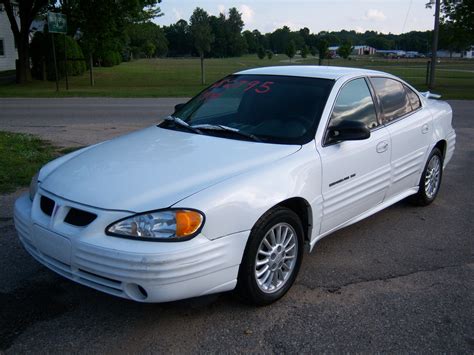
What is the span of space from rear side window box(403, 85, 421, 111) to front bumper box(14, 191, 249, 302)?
3.07m

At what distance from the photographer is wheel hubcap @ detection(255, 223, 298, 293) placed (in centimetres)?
345

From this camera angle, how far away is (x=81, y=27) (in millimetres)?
24750

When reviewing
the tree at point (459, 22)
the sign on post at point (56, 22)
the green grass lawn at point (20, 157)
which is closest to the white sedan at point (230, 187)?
the green grass lawn at point (20, 157)

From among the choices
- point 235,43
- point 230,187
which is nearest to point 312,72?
point 230,187

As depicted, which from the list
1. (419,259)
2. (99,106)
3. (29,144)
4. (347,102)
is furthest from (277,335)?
(99,106)

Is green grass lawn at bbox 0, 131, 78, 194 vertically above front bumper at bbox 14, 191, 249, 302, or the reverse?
front bumper at bbox 14, 191, 249, 302

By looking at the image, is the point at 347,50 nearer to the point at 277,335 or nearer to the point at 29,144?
the point at 29,144

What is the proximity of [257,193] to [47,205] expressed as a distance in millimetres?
1408

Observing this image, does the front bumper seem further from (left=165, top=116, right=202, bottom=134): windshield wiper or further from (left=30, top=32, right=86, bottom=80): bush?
(left=30, top=32, right=86, bottom=80): bush

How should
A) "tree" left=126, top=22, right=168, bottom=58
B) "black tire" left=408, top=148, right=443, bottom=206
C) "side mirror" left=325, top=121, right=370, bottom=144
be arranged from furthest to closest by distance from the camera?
"tree" left=126, top=22, right=168, bottom=58 → "black tire" left=408, top=148, right=443, bottom=206 → "side mirror" left=325, top=121, right=370, bottom=144

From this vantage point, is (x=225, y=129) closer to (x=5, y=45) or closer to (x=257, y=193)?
(x=257, y=193)

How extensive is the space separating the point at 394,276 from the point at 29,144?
6881mm

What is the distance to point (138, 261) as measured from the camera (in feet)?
9.47

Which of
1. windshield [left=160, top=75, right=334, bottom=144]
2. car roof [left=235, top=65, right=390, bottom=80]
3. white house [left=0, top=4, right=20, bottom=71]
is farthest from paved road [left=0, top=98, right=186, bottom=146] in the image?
white house [left=0, top=4, right=20, bottom=71]
